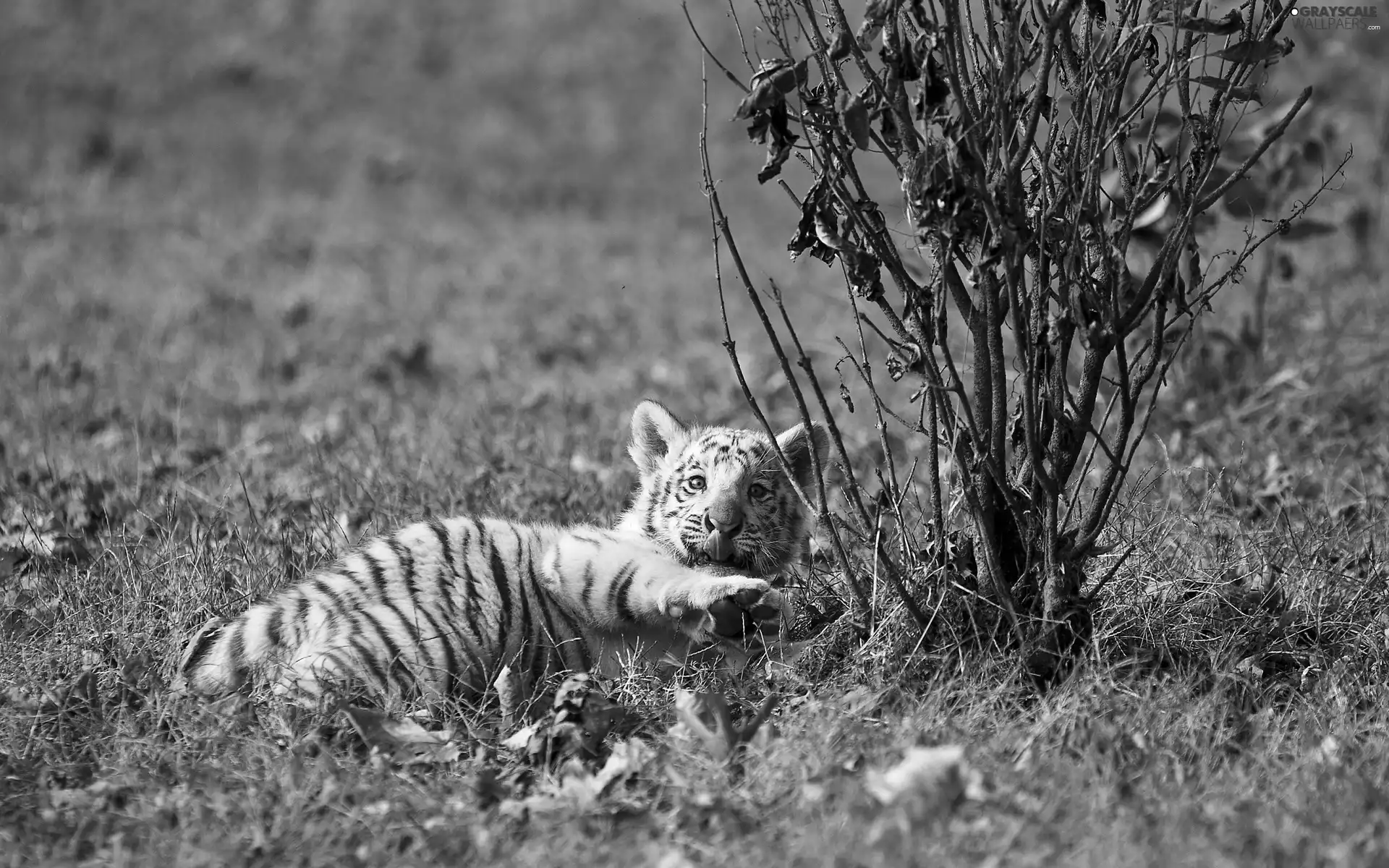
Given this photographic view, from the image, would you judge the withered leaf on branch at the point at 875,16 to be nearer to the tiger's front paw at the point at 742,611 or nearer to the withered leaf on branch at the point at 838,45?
the withered leaf on branch at the point at 838,45

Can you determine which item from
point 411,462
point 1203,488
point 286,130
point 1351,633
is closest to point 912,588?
point 1351,633

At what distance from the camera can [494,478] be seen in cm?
514

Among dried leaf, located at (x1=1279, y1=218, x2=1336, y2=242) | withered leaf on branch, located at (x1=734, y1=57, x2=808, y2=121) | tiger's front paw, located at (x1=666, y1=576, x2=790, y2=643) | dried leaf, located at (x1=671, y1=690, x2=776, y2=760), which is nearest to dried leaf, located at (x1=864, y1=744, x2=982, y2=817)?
dried leaf, located at (x1=671, y1=690, x2=776, y2=760)

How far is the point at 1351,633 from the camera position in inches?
147

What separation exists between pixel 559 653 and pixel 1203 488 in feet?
8.49

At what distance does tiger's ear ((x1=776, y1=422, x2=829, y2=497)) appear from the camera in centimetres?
417

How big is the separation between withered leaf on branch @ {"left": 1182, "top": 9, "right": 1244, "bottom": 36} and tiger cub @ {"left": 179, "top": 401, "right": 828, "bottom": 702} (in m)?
1.33

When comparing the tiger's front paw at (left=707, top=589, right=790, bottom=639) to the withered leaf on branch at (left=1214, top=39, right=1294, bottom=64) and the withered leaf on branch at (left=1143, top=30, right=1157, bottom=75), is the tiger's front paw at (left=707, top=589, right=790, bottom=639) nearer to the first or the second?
the withered leaf on branch at (left=1143, top=30, right=1157, bottom=75)

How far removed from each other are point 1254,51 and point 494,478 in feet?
10.2

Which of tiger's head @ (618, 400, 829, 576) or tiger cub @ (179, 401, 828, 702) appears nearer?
tiger cub @ (179, 401, 828, 702)

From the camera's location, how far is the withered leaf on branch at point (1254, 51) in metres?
3.11

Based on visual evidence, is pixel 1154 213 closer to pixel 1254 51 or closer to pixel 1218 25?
pixel 1254 51

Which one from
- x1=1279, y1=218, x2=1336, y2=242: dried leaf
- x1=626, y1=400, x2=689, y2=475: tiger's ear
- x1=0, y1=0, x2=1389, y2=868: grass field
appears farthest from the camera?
x1=1279, y1=218, x2=1336, y2=242: dried leaf

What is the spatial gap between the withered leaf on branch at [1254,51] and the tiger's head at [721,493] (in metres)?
1.46
